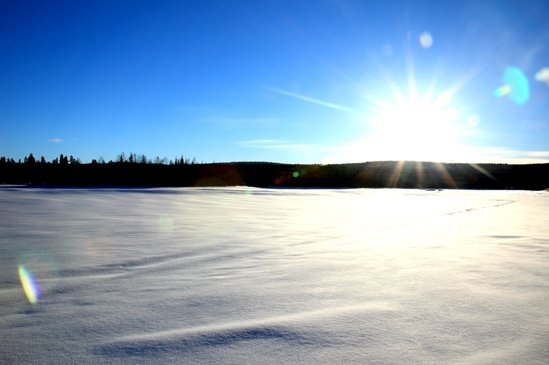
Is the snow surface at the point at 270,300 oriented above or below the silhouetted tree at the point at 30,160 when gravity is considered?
below

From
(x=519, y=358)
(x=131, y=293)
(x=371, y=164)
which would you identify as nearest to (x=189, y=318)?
(x=131, y=293)

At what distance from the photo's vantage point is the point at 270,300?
60.9 inches

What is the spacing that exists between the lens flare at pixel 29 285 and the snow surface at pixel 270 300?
30 millimetres

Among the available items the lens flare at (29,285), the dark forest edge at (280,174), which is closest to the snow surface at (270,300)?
the lens flare at (29,285)

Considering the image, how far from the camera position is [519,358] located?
105 centimetres

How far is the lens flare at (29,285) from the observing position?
5.03ft

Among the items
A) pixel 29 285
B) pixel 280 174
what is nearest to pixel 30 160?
pixel 280 174

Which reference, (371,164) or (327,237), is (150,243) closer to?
(327,237)

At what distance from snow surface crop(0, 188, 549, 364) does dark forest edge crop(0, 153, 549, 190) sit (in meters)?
14.3

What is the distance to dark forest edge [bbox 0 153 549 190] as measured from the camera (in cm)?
1652

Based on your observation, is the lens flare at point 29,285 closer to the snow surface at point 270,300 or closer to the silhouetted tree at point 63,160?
the snow surface at point 270,300

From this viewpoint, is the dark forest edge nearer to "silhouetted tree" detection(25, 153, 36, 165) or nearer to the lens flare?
"silhouetted tree" detection(25, 153, 36, 165)

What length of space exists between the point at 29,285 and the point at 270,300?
1.19m

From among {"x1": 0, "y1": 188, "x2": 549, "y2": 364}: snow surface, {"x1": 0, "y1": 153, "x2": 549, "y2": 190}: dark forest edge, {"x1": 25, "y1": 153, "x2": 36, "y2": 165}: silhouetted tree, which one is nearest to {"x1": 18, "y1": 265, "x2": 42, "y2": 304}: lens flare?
{"x1": 0, "y1": 188, "x2": 549, "y2": 364}: snow surface
